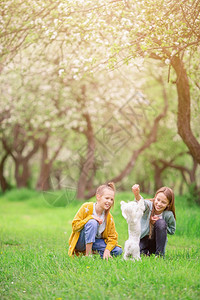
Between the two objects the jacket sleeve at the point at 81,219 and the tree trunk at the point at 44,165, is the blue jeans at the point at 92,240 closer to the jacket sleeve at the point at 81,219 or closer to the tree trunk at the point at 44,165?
the jacket sleeve at the point at 81,219

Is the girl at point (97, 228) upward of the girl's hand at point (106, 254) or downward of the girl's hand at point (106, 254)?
upward

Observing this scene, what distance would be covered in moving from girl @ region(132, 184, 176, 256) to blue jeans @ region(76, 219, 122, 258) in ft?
1.62

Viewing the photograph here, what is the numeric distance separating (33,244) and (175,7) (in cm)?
527

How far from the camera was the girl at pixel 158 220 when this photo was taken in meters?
5.81

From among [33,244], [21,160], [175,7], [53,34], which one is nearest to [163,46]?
[175,7]

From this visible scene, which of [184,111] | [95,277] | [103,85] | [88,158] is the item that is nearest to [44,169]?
[88,158]

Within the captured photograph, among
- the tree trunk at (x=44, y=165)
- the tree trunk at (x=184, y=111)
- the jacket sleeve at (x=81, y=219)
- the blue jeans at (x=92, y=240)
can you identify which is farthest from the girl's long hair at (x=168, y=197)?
the tree trunk at (x=44, y=165)

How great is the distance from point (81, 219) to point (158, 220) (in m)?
1.10

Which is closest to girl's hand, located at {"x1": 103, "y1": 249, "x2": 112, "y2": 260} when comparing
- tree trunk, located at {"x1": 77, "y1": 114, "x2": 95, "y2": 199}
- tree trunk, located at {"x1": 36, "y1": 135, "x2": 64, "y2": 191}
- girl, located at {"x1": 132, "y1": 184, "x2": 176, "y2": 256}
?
girl, located at {"x1": 132, "y1": 184, "x2": 176, "y2": 256}

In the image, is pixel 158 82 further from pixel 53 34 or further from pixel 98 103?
pixel 53 34

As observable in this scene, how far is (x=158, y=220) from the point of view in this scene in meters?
5.82

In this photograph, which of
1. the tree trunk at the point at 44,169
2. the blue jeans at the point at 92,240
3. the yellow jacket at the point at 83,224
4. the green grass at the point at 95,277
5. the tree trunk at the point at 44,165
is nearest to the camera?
the green grass at the point at 95,277

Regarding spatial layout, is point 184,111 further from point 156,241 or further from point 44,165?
point 44,165

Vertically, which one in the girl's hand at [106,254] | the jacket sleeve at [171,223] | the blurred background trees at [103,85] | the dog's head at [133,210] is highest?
the blurred background trees at [103,85]
